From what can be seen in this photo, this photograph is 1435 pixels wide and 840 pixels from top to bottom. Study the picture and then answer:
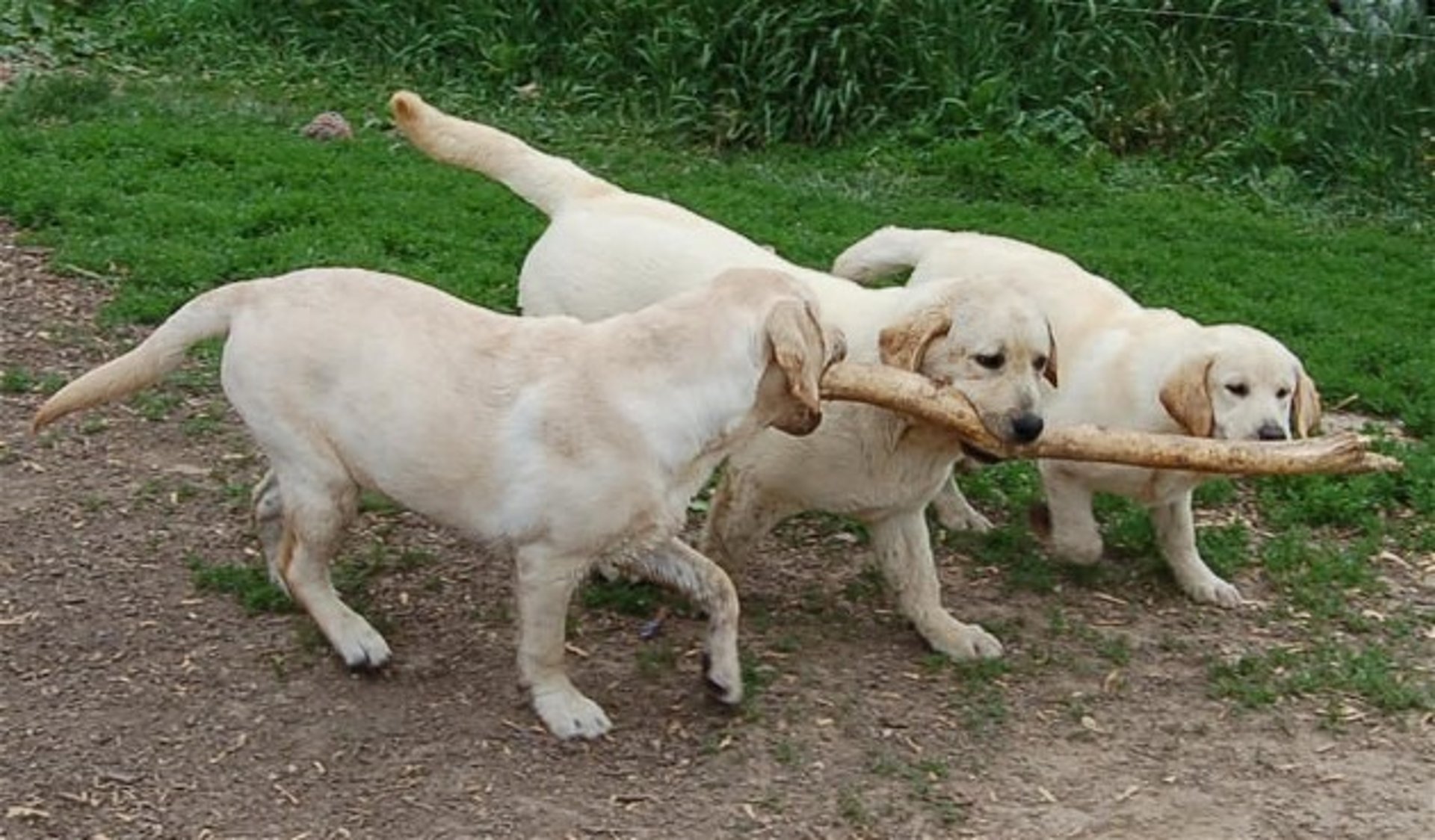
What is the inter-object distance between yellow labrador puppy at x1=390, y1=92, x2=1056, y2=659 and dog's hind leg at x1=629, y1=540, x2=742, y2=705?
0.40 meters

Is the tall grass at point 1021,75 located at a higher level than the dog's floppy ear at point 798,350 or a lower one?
lower

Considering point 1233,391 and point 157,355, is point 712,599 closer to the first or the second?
point 157,355

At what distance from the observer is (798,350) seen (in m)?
4.73

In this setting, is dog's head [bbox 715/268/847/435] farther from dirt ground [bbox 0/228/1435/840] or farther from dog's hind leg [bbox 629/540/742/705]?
dirt ground [bbox 0/228/1435/840]

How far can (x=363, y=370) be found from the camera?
4.89 m

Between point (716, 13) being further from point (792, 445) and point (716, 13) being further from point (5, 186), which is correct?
point (792, 445)

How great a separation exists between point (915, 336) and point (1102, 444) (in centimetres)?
59

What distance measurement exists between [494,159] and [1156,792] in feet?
8.81

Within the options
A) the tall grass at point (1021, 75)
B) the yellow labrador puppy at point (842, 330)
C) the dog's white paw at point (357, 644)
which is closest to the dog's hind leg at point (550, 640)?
the dog's white paw at point (357, 644)

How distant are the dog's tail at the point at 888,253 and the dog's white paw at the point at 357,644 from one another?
2300 mm

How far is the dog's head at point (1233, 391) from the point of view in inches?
229

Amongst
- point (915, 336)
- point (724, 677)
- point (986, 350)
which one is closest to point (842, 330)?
point (915, 336)

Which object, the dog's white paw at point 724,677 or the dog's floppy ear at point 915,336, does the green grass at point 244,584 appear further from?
the dog's floppy ear at point 915,336

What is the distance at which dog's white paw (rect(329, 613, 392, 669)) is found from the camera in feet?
17.0
